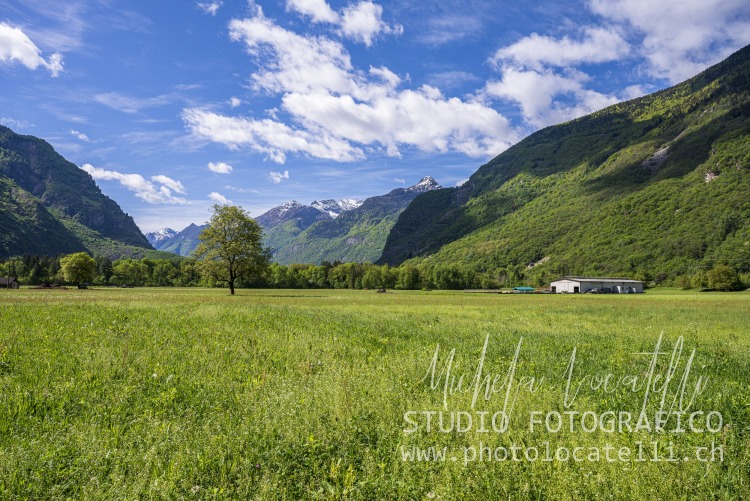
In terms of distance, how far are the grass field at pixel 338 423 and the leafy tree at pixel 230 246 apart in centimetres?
5476

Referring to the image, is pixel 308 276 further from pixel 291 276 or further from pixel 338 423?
pixel 338 423

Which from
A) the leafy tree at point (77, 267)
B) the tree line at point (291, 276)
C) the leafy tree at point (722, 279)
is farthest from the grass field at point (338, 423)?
the leafy tree at point (722, 279)

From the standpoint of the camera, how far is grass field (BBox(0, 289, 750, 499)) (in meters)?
5.39

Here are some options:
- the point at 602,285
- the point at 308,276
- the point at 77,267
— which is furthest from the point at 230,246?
the point at 602,285

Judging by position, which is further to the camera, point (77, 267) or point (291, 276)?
point (291, 276)

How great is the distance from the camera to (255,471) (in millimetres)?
5805

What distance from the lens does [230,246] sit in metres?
66.4

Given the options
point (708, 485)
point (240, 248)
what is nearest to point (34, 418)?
point (708, 485)

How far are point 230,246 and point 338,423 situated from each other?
211ft

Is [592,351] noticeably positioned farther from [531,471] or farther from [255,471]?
[255,471]

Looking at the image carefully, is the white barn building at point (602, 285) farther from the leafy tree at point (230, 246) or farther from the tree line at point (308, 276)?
the leafy tree at point (230, 246)

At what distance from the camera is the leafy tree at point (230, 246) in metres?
66.5

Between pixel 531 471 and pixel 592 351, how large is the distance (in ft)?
32.8

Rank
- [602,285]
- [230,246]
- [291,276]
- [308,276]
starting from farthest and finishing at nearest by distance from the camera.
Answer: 1. [308,276]
2. [602,285]
3. [291,276]
4. [230,246]
